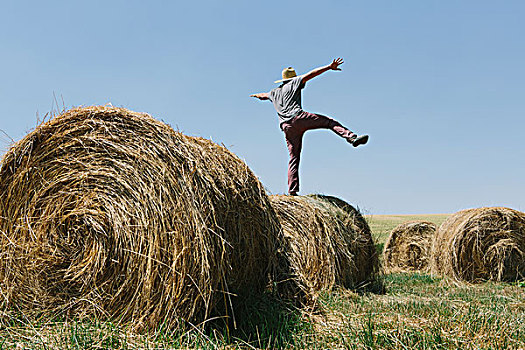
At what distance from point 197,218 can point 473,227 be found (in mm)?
6364

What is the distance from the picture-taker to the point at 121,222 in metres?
3.73

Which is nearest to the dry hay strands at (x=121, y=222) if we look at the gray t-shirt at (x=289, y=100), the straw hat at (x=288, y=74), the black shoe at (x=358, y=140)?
the black shoe at (x=358, y=140)

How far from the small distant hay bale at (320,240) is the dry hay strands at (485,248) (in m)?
2.62

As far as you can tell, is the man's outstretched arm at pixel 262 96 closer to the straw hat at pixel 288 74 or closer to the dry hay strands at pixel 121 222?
the straw hat at pixel 288 74

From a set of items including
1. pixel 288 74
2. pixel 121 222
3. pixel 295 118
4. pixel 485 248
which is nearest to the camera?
pixel 121 222

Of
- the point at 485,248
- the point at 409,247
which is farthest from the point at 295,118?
the point at 409,247

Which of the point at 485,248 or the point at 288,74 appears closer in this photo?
the point at 288,74

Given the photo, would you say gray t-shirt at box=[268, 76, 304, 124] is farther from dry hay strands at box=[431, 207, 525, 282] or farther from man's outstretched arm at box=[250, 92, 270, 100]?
dry hay strands at box=[431, 207, 525, 282]

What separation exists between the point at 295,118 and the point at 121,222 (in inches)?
153

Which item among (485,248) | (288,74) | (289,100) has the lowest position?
(485,248)

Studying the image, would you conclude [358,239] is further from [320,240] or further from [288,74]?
[288,74]

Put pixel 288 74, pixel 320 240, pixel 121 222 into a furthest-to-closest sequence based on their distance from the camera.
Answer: pixel 288 74 < pixel 320 240 < pixel 121 222

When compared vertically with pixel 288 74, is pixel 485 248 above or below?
below

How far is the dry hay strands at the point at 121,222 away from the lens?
3486 millimetres
